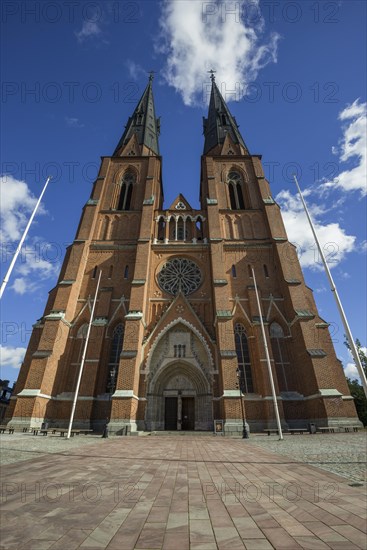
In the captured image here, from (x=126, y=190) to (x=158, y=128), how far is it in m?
18.1

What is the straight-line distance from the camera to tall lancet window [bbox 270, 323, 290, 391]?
19531 millimetres

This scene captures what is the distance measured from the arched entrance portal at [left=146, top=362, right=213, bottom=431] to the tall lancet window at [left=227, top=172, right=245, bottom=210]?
18.2 metres

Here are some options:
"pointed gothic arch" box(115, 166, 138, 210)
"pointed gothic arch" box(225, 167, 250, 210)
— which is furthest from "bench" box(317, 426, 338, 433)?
"pointed gothic arch" box(115, 166, 138, 210)

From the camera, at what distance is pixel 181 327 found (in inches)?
853

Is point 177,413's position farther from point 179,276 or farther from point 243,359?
point 179,276

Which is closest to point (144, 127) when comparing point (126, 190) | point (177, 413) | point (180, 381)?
point (126, 190)

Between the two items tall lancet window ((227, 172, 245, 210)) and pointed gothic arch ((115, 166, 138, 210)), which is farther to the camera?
pointed gothic arch ((115, 166, 138, 210))

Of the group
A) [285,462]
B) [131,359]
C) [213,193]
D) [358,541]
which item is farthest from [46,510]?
[213,193]

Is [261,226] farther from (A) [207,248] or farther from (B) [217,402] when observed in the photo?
(B) [217,402]

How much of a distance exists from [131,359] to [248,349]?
28.9 ft

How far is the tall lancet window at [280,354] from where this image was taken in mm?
19531

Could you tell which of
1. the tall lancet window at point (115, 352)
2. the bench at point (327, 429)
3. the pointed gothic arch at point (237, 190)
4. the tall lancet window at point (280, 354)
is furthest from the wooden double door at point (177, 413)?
the pointed gothic arch at point (237, 190)

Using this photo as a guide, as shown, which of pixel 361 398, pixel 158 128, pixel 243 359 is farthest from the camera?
pixel 158 128

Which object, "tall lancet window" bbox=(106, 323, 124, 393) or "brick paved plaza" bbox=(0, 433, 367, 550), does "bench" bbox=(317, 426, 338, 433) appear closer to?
"brick paved plaza" bbox=(0, 433, 367, 550)
